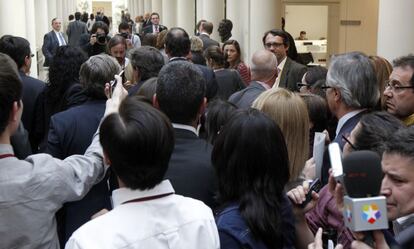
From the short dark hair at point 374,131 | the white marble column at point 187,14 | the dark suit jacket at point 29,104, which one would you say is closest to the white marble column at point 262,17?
the dark suit jacket at point 29,104

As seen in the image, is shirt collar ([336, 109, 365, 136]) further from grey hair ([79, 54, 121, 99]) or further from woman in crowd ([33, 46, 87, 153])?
woman in crowd ([33, 46, 87, 153])

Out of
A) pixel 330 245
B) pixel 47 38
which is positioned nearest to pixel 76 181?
pixel 330 245

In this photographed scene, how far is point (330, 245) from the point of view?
2.09 m

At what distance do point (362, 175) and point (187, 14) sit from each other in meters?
22.0

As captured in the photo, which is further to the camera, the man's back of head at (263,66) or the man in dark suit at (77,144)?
the man's back of head at (263,66)

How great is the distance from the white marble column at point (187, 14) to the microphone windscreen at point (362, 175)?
70.5ft

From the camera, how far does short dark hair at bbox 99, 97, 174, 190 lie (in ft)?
6.54

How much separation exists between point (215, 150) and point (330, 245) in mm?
645

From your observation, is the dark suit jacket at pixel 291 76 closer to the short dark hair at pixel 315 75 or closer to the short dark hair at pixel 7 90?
the short dark hair at pixel 315 75

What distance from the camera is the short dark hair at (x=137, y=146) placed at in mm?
1992

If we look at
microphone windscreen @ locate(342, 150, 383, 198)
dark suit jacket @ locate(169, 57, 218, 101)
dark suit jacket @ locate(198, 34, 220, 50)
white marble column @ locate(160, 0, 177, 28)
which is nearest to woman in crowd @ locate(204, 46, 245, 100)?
dark suit jacket @ locate(169, 57, 218, 101)

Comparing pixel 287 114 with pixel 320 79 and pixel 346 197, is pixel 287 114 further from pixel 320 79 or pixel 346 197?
pixel 320 79

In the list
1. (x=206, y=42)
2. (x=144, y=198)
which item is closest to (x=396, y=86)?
(x=144, y=198)

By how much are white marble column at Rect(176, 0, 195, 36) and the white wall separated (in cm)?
551
